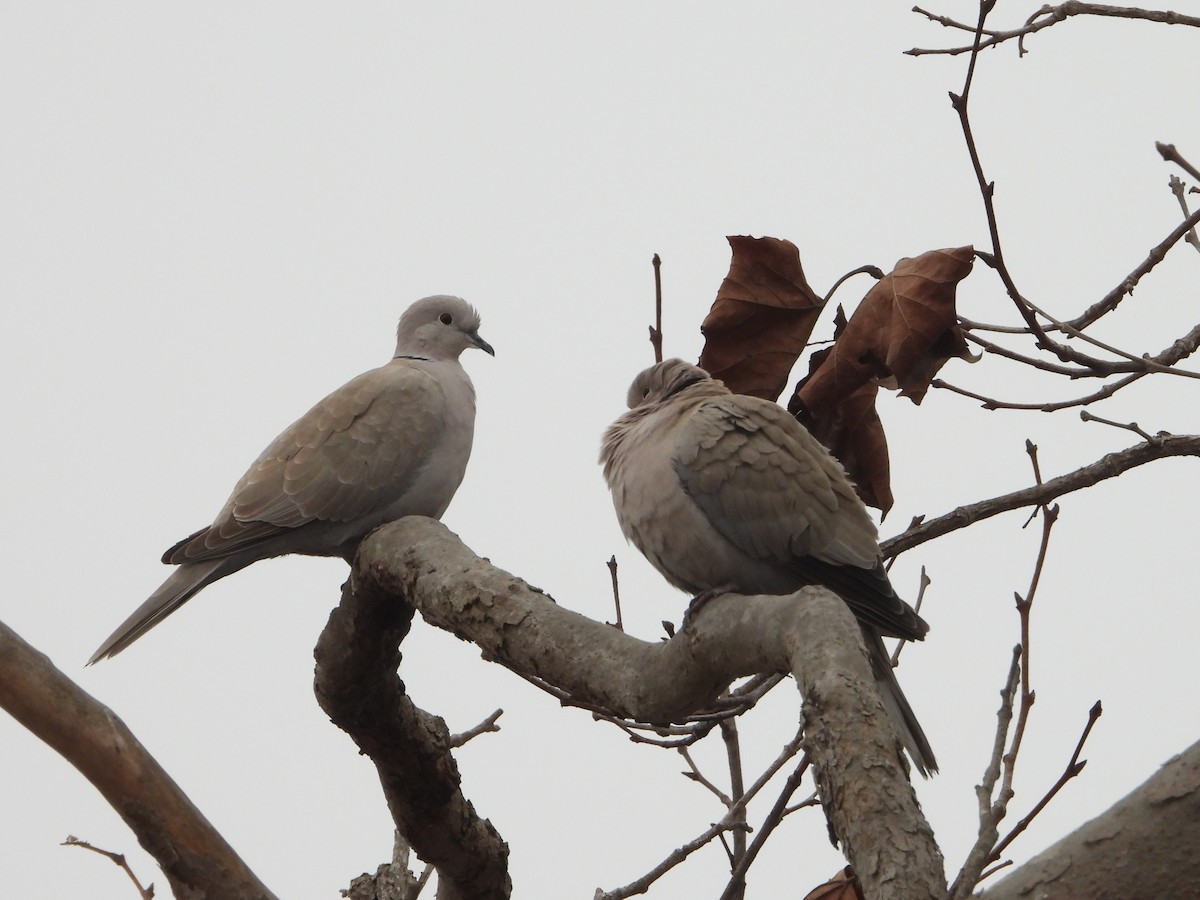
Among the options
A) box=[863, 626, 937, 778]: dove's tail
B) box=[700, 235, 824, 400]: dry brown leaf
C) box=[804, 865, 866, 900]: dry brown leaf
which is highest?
box=[700, 235, 824, 400]: dry brown leaf

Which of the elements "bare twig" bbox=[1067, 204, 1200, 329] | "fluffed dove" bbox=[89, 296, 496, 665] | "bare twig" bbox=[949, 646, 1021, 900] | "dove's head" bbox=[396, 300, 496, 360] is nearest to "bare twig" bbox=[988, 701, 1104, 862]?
"bare twig" bbox=[949, 646, 1021, 900]

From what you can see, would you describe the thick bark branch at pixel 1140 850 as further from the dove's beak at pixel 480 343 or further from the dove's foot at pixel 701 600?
the dove's beak at pixel 480 343

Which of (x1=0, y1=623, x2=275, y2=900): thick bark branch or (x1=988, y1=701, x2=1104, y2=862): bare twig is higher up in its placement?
(x1=0, y1=623, x2=275, y2=900): thick bark branch

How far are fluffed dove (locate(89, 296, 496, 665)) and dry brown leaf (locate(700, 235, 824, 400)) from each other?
114 centimetres

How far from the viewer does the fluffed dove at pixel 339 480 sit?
383 cm

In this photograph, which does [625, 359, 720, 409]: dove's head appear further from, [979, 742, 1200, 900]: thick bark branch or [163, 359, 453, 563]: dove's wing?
[979, 742, 1200, 900]: thick bark branch

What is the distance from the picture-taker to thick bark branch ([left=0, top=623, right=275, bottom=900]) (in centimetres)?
285

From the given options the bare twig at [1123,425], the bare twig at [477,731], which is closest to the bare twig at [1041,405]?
the bare twig at [1123,425]

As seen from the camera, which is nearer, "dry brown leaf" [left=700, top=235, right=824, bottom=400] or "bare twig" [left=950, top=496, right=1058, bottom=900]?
"bare twig" [left=950, top=496, right=1058, bottom=900]

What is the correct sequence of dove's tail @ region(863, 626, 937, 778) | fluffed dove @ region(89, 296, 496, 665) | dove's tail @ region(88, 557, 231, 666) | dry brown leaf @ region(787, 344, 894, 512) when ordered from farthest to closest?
1. fluffed dove @ region(89, 296, 496, 665)
2. dove's tail @ region(88, 557, 231, 666)
3. dry brown leaf @ region(787, 344, 894, 512)
4. dove's tail @ region(863, 626, 937, 778)

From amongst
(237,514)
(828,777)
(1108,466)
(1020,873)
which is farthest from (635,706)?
(237,514)

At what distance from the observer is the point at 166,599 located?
3721 millimetres

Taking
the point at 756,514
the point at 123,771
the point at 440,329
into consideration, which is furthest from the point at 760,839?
the point at 440,329

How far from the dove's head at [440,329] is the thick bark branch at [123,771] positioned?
93.9 inches
